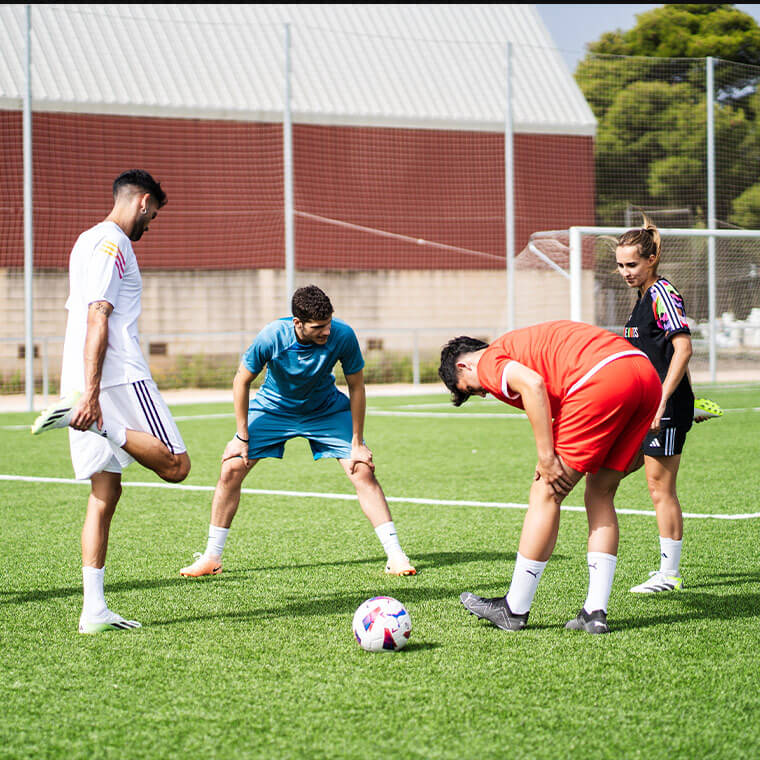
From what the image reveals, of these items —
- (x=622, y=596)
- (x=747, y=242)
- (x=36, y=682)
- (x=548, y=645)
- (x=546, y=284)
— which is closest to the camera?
(x=36, y=682)

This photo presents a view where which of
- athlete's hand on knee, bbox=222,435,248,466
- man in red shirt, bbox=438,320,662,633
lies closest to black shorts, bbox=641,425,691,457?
man in red shirt, bbox=438,320,662,633

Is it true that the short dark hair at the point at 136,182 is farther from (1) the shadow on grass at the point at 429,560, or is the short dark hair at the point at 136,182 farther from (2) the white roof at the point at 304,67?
(2) the white roof at the point at 304,67

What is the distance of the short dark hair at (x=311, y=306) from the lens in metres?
5.23

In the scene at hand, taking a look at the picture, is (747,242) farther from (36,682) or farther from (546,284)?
(36,682)

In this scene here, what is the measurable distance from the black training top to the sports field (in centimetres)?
85

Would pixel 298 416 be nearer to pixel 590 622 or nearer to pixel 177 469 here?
pixel 177 469

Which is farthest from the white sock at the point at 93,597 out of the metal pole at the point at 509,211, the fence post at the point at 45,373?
the metal pole at the point at 509,211

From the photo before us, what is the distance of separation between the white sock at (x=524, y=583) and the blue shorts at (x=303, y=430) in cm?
174

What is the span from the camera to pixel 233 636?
443 cm

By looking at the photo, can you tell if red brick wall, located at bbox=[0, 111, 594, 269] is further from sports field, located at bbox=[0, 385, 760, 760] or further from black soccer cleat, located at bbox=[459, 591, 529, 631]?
black soccer cleat, located at bbox=[459, 591, 529, 631]

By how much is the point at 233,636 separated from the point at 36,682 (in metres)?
0.88

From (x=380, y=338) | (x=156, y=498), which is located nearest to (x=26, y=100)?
(x=380, y=338)

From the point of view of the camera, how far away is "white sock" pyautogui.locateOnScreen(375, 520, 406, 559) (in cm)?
568

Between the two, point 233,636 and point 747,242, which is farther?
point 747,242
